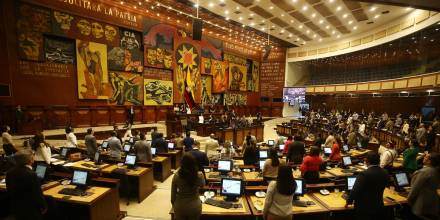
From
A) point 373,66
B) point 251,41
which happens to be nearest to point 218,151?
point 251,41

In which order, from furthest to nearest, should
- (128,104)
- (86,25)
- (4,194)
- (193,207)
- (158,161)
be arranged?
(128,104) < (86,25) < (158,161) < (4,194) < (193,207)

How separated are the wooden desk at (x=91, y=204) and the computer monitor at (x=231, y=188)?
2.10m

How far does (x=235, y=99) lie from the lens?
792 inches

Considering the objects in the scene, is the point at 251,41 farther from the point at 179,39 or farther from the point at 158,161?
the point at 158,161

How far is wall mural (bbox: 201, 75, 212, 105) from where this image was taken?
57.4 feet

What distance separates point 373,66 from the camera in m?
19.5

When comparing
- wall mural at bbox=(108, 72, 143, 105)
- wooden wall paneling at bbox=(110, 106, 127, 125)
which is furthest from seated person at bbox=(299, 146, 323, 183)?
wall mural at bbox=(108, 72, 143, 105)

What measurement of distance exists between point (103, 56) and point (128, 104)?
2988 millimetres

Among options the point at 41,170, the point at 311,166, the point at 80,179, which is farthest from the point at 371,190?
the point at 41,170

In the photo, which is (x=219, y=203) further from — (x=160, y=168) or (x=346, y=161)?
Result: (x=346, y=161)

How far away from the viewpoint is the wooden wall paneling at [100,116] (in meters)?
11.9

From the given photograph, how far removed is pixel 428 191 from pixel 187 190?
346 cm

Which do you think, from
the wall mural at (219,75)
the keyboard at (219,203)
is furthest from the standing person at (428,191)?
the wall mural at (219,75)

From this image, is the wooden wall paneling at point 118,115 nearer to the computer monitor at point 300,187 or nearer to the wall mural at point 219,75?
the wall mural at point 219,75
